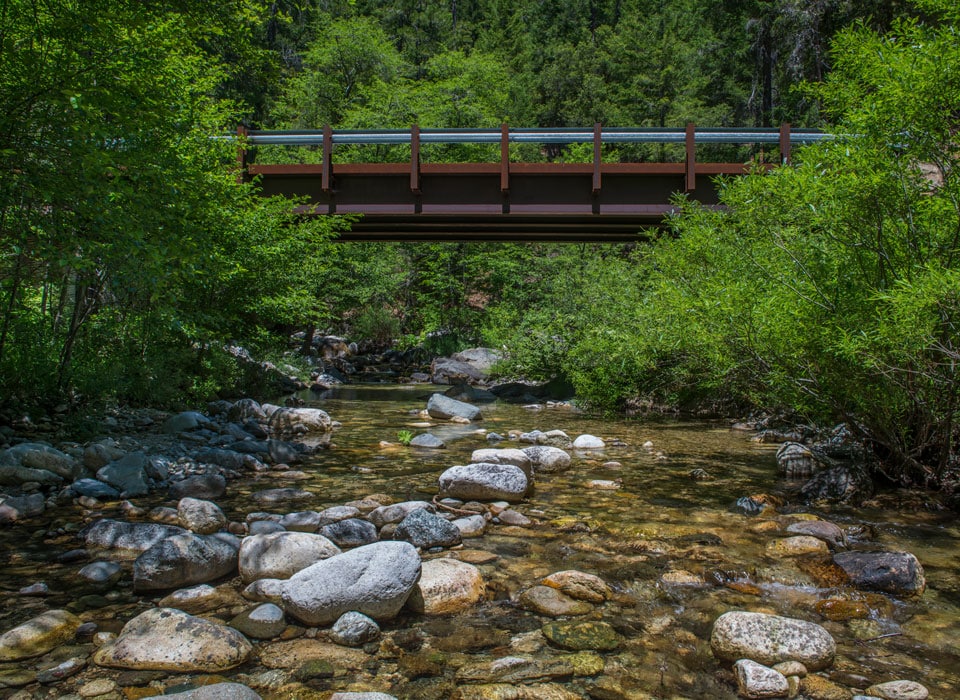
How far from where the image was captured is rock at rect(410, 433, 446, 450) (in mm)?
9741

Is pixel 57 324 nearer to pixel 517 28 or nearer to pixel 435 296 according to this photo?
pixel 435 296

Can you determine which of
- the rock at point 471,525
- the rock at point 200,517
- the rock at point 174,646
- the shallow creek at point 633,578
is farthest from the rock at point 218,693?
the rock at point 471,525

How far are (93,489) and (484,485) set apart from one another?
12.6 ft

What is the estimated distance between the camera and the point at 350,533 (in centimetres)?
525

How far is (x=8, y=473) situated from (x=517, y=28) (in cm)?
5528

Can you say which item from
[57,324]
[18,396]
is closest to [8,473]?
[18,396]

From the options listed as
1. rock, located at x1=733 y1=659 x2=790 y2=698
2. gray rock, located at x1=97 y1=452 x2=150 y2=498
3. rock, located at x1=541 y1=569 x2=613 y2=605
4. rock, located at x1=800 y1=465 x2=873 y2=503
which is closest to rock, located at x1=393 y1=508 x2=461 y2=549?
rock, located at x1=541 y1=569 x2=613 y2=605

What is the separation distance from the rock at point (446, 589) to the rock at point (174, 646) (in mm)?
1078

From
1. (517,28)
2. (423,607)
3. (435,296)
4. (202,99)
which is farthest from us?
(517,28)

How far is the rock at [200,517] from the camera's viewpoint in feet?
17.7

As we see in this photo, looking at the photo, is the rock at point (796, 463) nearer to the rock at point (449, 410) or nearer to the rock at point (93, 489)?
the rock at point (449, 410)

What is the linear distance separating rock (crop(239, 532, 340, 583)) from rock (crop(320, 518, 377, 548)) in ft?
1.46

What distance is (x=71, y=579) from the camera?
4309 mm

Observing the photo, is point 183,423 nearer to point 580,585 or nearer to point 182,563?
point 182,563
